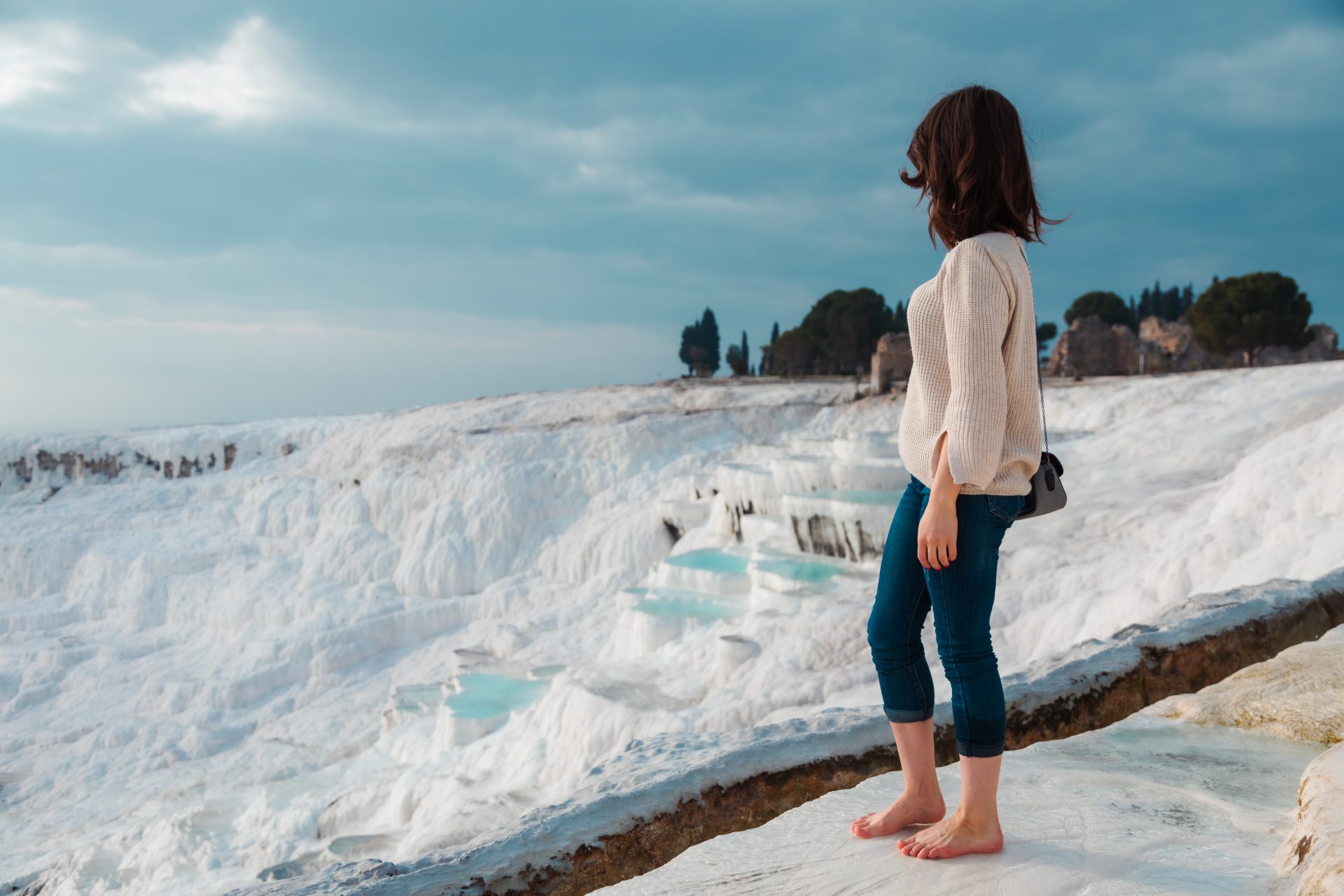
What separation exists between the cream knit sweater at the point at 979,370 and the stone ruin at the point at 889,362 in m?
20.9

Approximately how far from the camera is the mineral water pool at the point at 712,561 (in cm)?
1079

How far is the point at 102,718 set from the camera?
43.2 feet

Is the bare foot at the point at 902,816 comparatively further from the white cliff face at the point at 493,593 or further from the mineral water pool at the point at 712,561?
the mineral water pool at the point at 712,561

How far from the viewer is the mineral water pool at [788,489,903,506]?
382 inches

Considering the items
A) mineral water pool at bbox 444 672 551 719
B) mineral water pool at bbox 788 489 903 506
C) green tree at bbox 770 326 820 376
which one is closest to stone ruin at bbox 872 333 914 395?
mineral water pool at bbox 788 489 903 506

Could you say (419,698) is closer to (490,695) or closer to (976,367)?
(490,695)

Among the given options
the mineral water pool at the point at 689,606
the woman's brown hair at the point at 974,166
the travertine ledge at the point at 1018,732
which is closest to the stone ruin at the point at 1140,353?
the mineral water pool at the point at 689,606

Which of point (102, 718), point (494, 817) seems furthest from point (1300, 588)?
point (102, 718)

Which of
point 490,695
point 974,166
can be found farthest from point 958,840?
point 490,695

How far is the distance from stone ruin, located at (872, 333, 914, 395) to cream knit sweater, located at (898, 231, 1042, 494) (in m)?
20.9

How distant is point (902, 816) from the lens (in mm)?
1886

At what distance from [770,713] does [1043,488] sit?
14.5 ft

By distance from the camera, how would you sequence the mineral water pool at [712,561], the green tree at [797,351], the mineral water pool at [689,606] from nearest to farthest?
the mineral water pool at [689,606]
the mineral water pool at [712,561]
the green tree at [797,351]

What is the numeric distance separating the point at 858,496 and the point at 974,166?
862 centimetres
